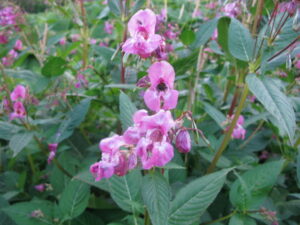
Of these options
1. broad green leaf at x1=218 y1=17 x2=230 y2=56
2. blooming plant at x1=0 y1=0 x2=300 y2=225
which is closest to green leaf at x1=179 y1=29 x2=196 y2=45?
blooming plant at x1=0 y1=0 x2=300 y2=225

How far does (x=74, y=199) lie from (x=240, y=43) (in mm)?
1118

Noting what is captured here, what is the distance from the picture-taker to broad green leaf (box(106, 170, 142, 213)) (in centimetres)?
126

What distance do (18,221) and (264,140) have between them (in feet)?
5.25

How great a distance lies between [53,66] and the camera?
1.94 meters

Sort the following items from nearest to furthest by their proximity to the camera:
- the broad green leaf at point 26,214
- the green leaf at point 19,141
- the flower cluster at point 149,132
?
the flower cluster at point 149,132 → the broad green leaf at point 26,214 → the green leaf at point 19,141

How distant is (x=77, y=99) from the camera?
1.91 m

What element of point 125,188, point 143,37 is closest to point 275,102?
point 143,37

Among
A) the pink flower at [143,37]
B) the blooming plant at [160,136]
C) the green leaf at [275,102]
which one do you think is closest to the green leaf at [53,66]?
the blooming plant at [160,136]

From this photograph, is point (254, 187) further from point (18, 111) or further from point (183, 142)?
point (18, 111)

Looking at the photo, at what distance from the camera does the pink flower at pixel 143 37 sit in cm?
99

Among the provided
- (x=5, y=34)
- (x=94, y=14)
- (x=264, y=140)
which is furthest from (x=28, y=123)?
(x=94, y=14)

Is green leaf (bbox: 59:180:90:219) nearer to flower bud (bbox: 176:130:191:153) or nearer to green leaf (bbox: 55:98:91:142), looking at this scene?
green leaf (bbox: 55:98:91:142)

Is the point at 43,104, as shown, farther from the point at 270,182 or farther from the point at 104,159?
the point at 270,182

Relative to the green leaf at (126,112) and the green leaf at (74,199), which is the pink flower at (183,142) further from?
the green leaf at (74,199)
